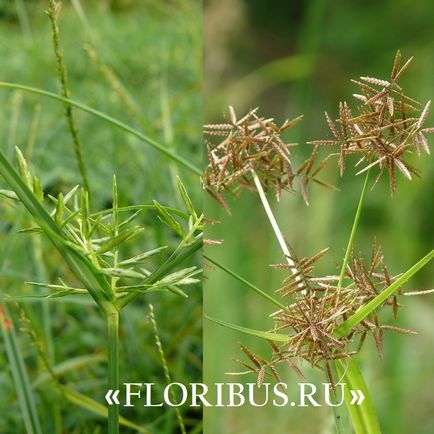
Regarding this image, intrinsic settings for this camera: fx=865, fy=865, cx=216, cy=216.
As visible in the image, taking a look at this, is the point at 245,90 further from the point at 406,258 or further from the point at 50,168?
the point at 50,168

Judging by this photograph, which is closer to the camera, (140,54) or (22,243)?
(22,243)

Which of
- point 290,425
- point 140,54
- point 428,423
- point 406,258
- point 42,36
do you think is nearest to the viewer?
point 290,425

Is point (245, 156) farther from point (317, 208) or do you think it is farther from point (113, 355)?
point (317, 208)

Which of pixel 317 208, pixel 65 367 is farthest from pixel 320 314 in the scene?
pixel 317 208

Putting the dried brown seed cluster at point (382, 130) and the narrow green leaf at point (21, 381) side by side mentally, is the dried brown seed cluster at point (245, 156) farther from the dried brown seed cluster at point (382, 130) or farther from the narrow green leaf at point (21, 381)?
the narrow green leaf at point (21, 381)

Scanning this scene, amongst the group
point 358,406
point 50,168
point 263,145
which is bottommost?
point 358,406

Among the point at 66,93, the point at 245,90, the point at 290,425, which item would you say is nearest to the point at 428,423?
the point at 290,425

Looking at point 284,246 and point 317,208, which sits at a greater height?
point 317,208

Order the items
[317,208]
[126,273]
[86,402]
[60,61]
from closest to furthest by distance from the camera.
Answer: [126,273] < [60,61] < [86,402] < [317,208]
